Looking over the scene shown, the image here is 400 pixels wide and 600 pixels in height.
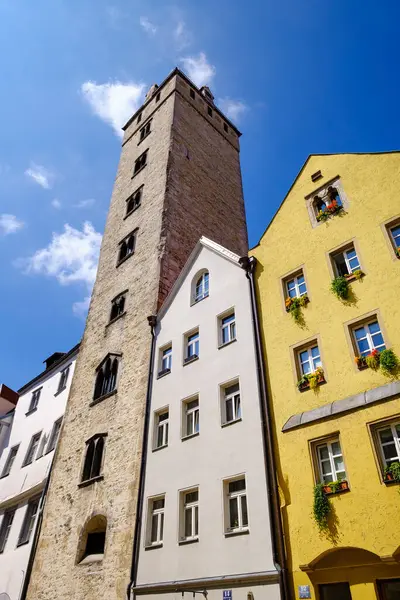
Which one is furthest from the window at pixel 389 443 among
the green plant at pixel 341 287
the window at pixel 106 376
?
the window at pixel 106 376

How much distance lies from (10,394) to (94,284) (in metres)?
12.6

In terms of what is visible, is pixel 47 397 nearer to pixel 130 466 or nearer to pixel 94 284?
pixel 94 284

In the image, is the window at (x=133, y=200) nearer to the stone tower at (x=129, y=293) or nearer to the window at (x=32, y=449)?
the stone tower at (x=129, y=293)

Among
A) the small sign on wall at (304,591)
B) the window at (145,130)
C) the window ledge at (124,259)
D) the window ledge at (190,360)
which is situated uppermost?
the window at (145,130)

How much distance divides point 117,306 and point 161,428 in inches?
348

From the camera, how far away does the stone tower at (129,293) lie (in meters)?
15.5

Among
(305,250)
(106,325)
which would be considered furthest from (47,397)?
(305,250)

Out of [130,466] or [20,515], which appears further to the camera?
[20,515]

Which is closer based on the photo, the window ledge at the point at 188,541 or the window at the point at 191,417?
the window ledge at the point at 188,541

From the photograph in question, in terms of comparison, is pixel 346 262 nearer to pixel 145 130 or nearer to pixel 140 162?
pixel 140 162

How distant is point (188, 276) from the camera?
61.2 feet

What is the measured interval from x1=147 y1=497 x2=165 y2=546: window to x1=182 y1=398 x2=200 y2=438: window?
2.13 meters

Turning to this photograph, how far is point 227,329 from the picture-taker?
15.3 m

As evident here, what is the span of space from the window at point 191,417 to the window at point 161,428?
91cm
